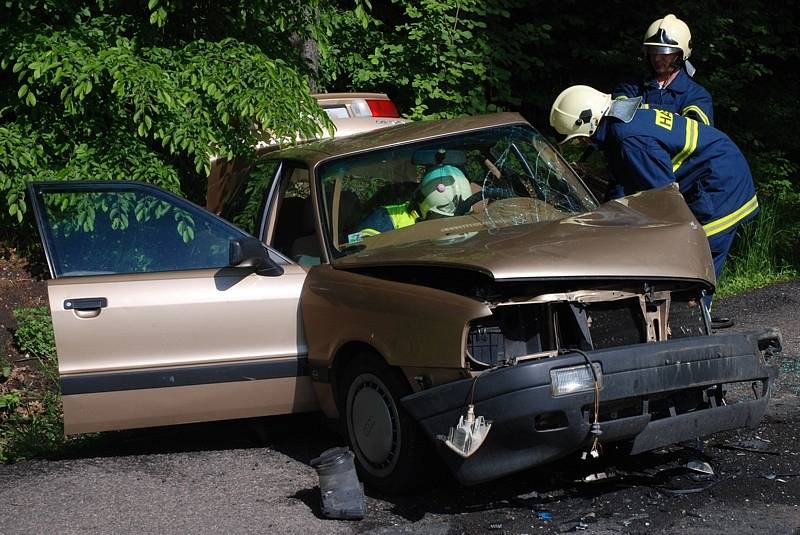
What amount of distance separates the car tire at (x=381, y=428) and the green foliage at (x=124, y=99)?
255 centimetres

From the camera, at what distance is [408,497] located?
15.7 ft

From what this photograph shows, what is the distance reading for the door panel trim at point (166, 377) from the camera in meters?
5.19

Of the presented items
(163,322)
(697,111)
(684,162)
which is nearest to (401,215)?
(163,322)

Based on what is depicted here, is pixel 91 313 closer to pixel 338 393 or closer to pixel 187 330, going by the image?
pixel 187 330

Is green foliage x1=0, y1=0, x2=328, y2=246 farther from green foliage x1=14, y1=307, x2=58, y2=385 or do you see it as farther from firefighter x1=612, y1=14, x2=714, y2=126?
firefighter x1=612, y1=14, x2=714, y2=126

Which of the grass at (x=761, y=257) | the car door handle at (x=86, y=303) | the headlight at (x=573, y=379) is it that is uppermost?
the car door handle at (x=86, y=303)

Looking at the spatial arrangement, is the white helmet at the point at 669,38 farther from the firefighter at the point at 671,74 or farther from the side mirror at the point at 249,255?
the side mirror at the point at 249,255

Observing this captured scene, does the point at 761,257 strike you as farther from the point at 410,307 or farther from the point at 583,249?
the point at 410,307

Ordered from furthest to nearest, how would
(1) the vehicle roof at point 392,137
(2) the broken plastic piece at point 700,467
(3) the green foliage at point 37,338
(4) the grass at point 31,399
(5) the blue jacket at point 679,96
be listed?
1. (3) the green foliage at point 37,338
2. (5) the blue jacket at point 679,96
3. (4) the grass at point 31,399
4. (1) the vehicle roof at point 392,137
5. (2) the broken plastic piece at point 700,467

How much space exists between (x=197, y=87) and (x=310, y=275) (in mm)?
2343

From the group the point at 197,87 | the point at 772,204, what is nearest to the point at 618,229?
the point at 197,87

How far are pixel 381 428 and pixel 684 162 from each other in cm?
240

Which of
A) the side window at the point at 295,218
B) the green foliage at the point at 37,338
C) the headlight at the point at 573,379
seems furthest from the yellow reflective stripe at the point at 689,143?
the green foliage at the point at 37,338

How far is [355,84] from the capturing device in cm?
1199
